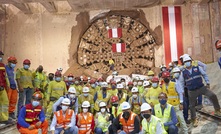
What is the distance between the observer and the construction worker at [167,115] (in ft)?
16.3

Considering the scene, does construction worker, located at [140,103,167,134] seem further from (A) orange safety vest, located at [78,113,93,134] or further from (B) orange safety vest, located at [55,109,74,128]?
(B) orange safety vest, located at [55,109,74,128]

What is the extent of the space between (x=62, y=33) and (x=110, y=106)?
8603 mm

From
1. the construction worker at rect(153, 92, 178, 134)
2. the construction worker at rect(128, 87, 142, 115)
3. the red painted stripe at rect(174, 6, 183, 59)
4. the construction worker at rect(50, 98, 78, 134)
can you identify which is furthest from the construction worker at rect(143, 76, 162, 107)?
the red painted stripe at rect(174, 6, 183, 59)

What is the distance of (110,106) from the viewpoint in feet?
22.7

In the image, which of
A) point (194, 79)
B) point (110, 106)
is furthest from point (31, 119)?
point (194, 79)

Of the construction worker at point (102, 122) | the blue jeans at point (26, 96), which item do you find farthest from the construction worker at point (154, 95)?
the blue jeans at point (26, 96)

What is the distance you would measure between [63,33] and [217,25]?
25.8 ft

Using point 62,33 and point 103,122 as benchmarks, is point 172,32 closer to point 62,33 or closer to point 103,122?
point 62,33

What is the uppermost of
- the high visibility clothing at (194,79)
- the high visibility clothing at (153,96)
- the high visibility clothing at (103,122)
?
the high visibility clothing at (194,79)

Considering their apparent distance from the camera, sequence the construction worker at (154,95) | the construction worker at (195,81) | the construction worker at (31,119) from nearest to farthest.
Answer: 1. the construction worker at (31,119)
2. the construction worker at (195,81)
3. the construction worker at (154,95)

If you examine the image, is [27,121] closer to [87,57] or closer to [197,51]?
[87,57]

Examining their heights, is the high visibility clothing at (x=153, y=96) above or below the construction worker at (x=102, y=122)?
above

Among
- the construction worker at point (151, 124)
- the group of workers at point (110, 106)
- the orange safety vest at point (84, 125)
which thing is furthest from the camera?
the orange safety vest at point (84, 125)

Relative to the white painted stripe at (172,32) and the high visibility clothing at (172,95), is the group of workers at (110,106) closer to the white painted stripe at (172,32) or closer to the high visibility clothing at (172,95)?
the high visibility clothing at (172,95)
